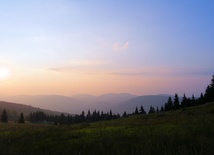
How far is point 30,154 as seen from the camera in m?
9.63

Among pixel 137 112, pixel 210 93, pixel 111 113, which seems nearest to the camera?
pixel 210 93

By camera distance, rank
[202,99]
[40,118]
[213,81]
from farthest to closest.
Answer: [40,118], [202,99], [213,81]

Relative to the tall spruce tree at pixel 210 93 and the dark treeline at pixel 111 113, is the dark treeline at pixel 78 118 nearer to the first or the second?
the dark treeline at pixel 111 113

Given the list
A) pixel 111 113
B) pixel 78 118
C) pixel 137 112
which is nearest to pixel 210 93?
pixel 137 112

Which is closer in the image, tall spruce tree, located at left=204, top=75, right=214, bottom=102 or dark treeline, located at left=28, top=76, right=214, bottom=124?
tall spruce tree, located at left=204, top=75, right=214, bottom=102

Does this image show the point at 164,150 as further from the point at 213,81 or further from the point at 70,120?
the point at 70,120

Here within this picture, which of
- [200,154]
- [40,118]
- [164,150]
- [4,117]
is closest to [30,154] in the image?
[164,150]

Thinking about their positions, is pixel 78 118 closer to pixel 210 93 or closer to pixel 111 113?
pixel 111 113

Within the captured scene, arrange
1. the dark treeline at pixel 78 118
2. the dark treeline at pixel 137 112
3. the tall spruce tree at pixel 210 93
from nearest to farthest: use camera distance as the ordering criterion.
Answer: the tall spruce tree at pixel 210 93, the dark treeline at pixel 137 112, the dark treeline at pixel 78 118

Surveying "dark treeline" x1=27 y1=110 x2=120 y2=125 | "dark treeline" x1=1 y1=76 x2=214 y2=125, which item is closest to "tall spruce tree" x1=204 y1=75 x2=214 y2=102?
"dark treeline" x1=1 y1=76 x2=214 y2=125

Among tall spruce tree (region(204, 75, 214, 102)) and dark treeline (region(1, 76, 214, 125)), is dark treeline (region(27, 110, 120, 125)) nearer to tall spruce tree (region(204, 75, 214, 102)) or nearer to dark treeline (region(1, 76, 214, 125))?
dark treeline (region(1, 76, 214, 125))

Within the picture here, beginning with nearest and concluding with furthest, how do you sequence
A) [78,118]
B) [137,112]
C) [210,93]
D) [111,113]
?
[210,93], [137,112], [111,113], [78,118]

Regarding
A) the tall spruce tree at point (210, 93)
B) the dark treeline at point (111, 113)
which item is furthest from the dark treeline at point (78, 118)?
the tall spruce tree at point (210, 93)

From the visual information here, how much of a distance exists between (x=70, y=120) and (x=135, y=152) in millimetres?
140710
